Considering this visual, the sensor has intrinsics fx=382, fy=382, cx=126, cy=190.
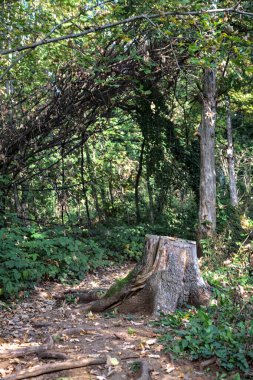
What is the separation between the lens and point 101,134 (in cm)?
1145

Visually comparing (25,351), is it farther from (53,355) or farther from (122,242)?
(122,242)

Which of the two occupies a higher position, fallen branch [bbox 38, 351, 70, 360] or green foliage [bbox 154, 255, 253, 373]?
green foliage [bbox 154, 255, 253, 373]

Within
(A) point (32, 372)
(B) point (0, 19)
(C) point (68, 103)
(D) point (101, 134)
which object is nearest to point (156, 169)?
(D) point (101, 134)

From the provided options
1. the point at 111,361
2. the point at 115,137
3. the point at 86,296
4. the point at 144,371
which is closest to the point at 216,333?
the point at 144,371

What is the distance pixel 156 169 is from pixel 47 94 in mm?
4726

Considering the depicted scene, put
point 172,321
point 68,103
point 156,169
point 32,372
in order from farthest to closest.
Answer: point 156,169
point 68,103
point 172,321
point 32,372

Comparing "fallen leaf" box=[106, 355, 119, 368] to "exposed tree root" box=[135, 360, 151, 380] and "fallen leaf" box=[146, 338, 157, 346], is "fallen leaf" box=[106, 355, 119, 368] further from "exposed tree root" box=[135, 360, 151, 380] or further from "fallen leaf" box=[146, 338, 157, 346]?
"fallen leaf" box=[146, 338, 157, 346]

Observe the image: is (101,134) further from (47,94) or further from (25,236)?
(25,236)

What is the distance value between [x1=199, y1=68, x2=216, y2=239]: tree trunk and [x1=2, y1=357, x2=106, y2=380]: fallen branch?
6.81 meters

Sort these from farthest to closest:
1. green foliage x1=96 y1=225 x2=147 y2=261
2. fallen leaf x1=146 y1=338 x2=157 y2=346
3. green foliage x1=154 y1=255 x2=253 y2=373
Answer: green foliage x1=96 y1=225 x2=147 y2=261 < fallen leaf x1=146 y1=338 x2=157 y2=346 < green foliage x1=154 y1=255 x2=253 y2=373

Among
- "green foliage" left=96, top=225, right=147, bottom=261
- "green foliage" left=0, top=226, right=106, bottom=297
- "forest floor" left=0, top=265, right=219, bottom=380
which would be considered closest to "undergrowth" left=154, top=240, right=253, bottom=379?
"forest floor" left=0, top=265, right=219, bottom=380

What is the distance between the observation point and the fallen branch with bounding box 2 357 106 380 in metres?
3.48

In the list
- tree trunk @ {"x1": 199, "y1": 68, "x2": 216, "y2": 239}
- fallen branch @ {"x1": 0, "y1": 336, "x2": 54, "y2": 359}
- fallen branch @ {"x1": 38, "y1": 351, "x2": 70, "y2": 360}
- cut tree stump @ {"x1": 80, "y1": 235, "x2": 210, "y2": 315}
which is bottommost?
fallen branch @ {"x1": 38, "y1": 351, "x2": 70, "y2": 360}

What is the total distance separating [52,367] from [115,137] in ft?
31.9
